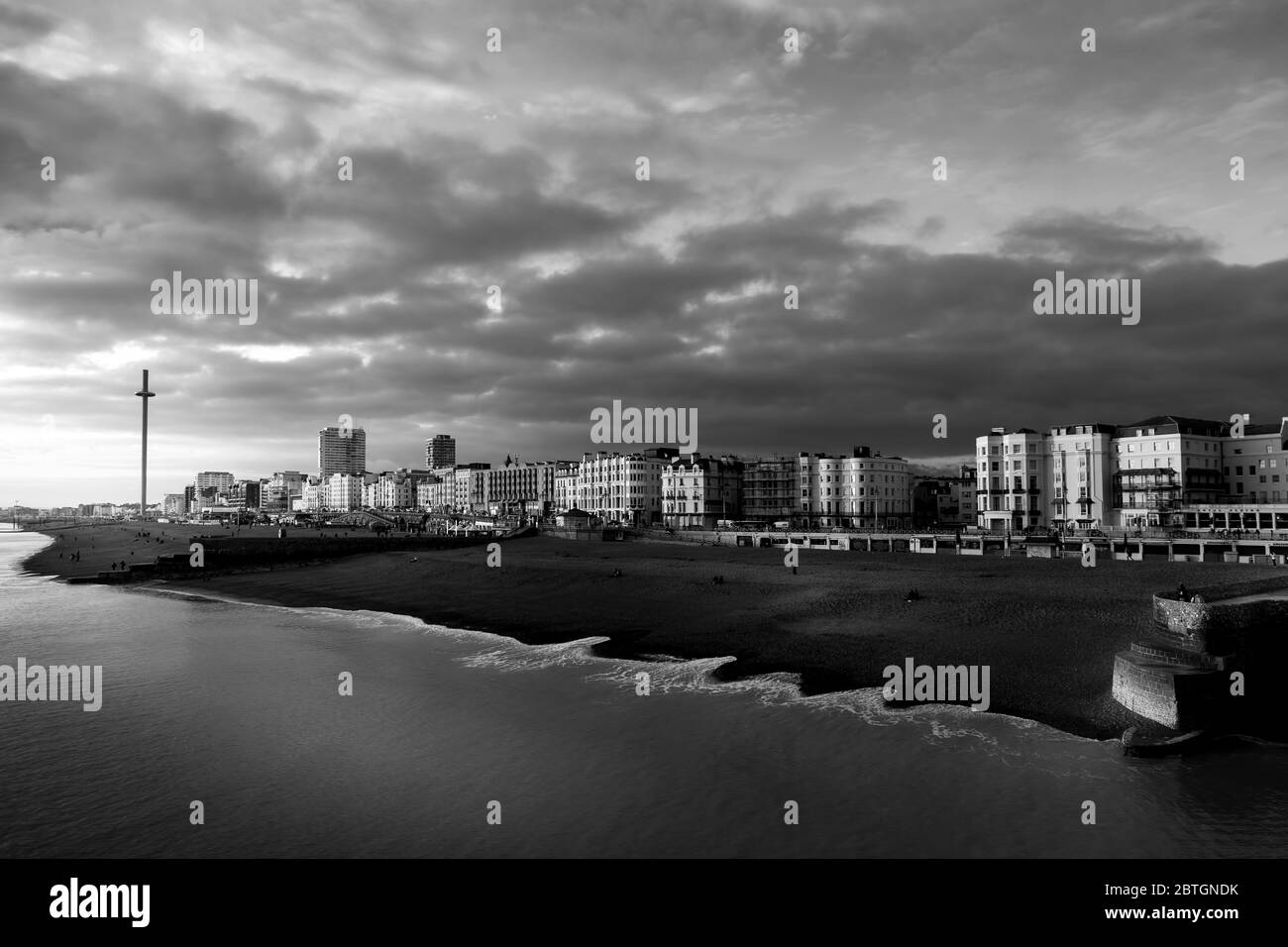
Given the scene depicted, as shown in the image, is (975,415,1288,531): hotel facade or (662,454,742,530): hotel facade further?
(662,454,742,530): hotel facade

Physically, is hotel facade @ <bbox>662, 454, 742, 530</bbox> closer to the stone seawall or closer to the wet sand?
the wet sand

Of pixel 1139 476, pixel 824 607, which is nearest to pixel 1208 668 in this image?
pixel 824 607

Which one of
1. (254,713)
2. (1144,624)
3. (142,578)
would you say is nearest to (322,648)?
(254,713)

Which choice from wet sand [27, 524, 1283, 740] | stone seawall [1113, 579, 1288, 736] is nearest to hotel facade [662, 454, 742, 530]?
wet sand [27, 524, 1283, 740]

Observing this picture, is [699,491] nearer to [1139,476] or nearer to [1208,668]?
[1139,476]

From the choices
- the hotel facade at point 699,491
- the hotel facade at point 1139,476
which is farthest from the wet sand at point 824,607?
the hotel facade at point 699,491

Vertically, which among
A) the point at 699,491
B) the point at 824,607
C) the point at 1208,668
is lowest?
the point at 824,607

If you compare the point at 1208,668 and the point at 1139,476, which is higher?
the point at 1139,476

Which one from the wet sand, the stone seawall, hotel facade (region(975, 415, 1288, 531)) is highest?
hotel facade (region(975, 415, 1288, 531))
